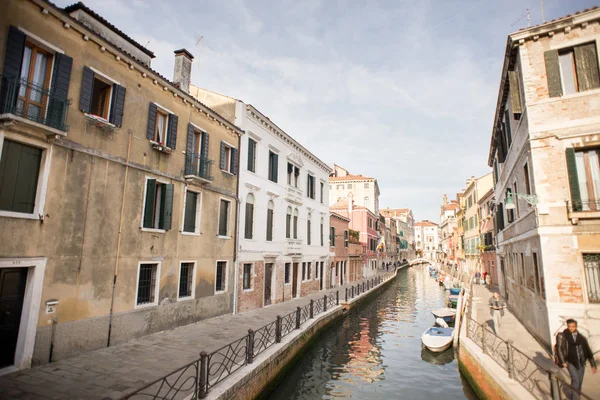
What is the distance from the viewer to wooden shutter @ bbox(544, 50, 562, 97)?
364 inches

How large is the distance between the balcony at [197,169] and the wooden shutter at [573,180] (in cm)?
1149

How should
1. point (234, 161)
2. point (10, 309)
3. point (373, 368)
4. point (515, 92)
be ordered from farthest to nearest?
point (234, 161)
point (373, 368)
point (515, 92)
point (10, 309)

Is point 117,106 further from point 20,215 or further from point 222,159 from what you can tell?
point 222,159

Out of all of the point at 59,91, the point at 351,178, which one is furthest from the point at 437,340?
the point at 351,178

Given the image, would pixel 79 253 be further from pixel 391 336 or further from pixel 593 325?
pixel 391 336

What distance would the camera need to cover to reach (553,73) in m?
9.34

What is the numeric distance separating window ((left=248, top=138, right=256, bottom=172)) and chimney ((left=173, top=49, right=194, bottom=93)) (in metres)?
4.07

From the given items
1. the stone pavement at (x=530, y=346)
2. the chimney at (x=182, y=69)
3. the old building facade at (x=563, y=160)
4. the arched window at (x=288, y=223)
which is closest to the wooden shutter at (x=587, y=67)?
the old building facade at (x=563, y=160)

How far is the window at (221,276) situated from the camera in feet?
46.7

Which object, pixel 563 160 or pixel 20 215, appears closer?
pixel 20 215

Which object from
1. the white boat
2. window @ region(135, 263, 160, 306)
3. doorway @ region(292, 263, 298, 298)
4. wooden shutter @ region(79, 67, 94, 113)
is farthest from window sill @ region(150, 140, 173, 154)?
the white boat

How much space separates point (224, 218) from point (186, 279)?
3338 millimetres

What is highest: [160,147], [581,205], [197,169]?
[160,147]

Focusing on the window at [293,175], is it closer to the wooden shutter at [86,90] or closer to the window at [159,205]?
the window at [159,205]
